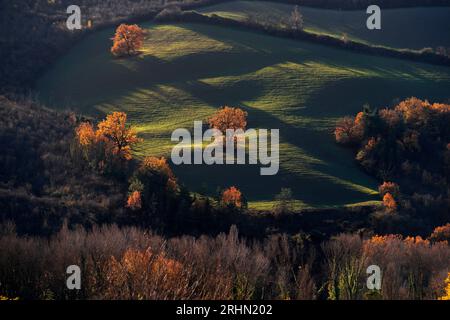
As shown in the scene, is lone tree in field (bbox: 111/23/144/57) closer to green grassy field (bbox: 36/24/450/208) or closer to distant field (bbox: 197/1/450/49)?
green grassy field (bbox: 36/24/450/208)

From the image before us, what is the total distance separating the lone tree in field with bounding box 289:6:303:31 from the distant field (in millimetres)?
2185

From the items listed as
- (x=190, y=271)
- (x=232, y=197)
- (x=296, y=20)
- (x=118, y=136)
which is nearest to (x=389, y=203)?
(x=232, y=197)

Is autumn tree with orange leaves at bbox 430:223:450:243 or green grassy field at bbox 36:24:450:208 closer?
autumn tree with orange leaves at bbox 430:223:450:243

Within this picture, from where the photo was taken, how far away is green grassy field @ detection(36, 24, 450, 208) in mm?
87000

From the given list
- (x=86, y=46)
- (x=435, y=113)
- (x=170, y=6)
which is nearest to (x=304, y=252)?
(x=435, y=113)

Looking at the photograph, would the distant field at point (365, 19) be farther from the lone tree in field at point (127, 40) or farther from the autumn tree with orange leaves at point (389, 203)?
the autumn tree with orange leaves at point (389, 203)

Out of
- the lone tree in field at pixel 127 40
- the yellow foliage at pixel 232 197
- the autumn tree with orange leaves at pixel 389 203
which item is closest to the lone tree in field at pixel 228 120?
the yellow foliage at pixel 232 197

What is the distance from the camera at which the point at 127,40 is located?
133500mm

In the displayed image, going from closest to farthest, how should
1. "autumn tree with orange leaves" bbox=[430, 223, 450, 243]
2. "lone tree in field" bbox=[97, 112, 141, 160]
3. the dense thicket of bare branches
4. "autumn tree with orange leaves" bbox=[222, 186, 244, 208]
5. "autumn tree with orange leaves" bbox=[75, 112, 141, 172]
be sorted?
the dense thicket of bare branches < "autumn tree with orange leaves" bbox=[430, 223, 450, 243] < "autumn tree with orange leaves" bbox=[222, 186, 244, 208] < "autumn tree with orange leaves" bbox=[75, 112, 141, 172] < "lone tree in field" bbox=[97, 112, 141, 160]

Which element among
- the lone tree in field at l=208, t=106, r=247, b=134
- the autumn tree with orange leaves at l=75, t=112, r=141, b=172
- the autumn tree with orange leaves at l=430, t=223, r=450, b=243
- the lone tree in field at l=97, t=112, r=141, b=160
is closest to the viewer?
the autumn tree with orange leaves at l=430, t=223, r=450, b=243

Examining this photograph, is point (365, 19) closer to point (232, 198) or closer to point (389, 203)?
point (389, 203)

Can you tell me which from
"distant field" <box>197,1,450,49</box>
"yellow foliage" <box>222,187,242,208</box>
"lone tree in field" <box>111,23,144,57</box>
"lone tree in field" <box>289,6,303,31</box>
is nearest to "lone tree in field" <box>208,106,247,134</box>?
"yellow foliage" <box>222,187,242,208</box>

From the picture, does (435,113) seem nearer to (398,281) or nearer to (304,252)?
(304,252)

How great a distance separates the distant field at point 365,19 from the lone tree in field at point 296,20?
2.19 metres
